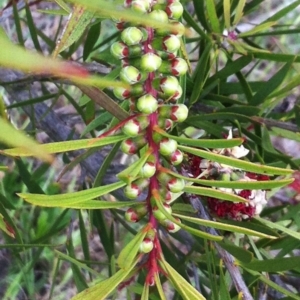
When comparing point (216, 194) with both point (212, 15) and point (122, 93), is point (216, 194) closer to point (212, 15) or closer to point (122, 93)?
point (122, 93)

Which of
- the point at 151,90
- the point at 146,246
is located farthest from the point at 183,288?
the point at 151,90

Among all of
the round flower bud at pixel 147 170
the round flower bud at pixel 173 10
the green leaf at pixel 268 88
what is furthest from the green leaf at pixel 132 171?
the green leaf at pixel 268 88

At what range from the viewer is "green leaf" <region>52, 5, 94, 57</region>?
1.13ft

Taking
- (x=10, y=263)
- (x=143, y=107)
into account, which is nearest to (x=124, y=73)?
(x=143, y=107)

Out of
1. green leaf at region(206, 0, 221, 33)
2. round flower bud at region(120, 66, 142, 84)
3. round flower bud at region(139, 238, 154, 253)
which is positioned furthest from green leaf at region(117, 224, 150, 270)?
green leaf at region(206, 0, 221, 33)

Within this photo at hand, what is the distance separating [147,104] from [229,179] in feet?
0.58

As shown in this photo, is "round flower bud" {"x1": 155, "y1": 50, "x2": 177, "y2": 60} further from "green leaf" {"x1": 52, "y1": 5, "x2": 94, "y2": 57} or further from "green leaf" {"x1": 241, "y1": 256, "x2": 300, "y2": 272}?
"green leaf" {"x1": 241, "y1": 256, "x2": 300, "y2": 272}

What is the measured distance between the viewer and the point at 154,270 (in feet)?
1.26

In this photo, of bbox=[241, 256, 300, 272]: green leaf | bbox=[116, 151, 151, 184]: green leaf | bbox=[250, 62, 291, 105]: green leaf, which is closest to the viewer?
bbox=[116, 151, 151, 184]: green leaf

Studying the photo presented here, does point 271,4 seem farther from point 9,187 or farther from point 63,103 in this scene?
point 9,187

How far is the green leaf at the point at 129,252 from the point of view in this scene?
0.35 m

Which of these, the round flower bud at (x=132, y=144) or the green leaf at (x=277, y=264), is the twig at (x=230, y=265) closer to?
the green leaf at (x=277, y=264)

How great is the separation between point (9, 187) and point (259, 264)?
3.37 feet

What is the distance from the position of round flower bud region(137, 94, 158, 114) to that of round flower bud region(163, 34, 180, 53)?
40mm
